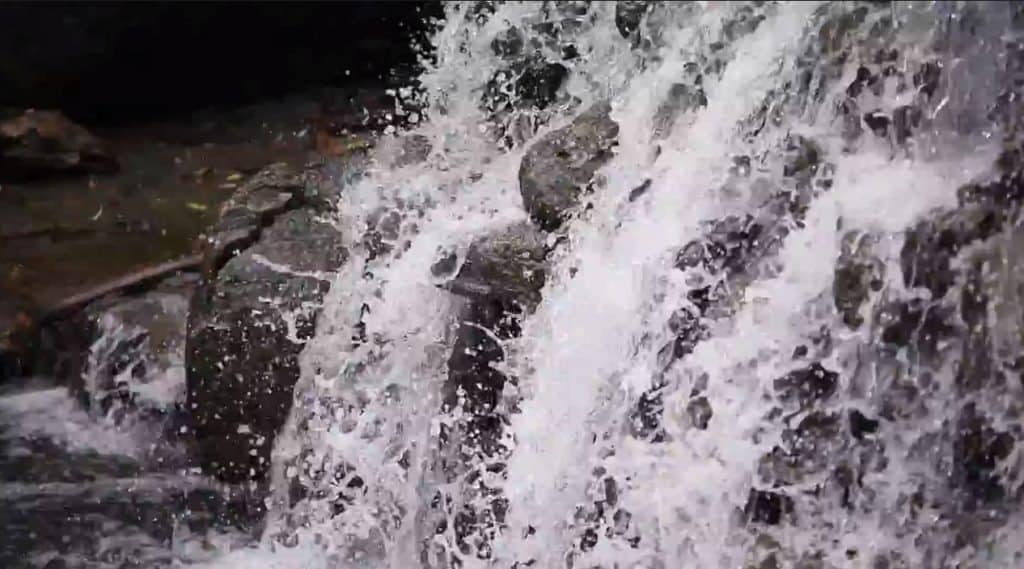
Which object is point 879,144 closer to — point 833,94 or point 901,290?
point 833,94

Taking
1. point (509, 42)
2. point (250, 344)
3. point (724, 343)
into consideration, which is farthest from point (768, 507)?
point (509, 42)

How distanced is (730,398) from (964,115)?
2.74ft

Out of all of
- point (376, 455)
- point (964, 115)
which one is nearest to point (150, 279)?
point (376, 455)

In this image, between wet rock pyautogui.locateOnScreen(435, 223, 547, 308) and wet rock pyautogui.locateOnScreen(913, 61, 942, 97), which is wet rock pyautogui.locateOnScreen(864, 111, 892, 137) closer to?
wet rock pyautogui.locateOnScreen(913, 61, 942, 97)

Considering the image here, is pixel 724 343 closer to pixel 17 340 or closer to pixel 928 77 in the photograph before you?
pixel 928 77

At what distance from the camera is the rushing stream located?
8.51 ft

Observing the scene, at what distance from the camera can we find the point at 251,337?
11.5ft

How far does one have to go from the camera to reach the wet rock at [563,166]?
3.16 m

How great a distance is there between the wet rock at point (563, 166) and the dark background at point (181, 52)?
8.59ft

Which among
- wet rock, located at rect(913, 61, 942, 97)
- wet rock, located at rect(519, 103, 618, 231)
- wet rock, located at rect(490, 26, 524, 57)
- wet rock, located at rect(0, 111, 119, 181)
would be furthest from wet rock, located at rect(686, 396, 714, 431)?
wet rock, located at rect(0, 111, 119, 181)

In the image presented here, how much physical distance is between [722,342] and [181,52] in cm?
422

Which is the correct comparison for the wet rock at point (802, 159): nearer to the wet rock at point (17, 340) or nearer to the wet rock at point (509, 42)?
the wet rock at point (509, 42)

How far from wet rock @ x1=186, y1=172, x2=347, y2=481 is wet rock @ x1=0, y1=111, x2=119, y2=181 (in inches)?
87.1

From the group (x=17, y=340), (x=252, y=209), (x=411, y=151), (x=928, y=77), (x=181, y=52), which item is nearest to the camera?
(x=928, y=77)
